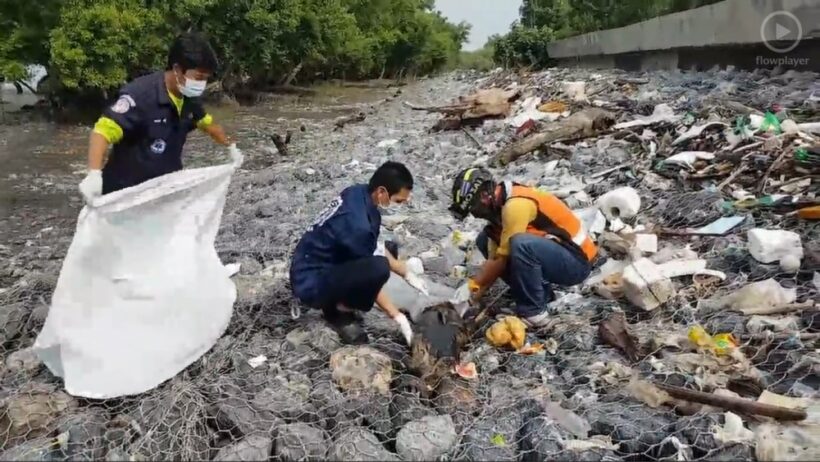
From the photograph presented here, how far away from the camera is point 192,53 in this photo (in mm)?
3141

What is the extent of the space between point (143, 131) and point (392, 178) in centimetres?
126

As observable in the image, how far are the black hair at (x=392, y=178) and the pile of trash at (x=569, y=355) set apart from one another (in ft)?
2.53

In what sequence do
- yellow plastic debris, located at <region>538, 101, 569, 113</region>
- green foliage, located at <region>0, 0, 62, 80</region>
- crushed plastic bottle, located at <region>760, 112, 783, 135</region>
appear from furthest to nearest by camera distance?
green foliage, located at <region>0, 0, 62, 80</region>
yellow plastic debris, located at <region>538, 101, 569, 113</region>
crushed plastic bottle, located at <region>760, 112, 783, 135</region>

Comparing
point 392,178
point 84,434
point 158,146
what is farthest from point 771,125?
point 84,434

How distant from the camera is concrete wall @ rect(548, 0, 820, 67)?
8.41 metres

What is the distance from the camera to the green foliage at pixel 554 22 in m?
20.2

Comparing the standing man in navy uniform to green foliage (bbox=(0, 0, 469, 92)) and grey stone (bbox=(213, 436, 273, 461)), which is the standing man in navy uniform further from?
green foliage (bbox=(0, 0, 469, 92))

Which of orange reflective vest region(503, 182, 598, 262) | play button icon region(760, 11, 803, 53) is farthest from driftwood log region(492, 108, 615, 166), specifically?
orange reflective vest region(503, 182, 598, 262)

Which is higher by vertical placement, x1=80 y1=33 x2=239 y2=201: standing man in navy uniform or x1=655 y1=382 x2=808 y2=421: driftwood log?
x1=80 y1=33 x2=239 y2=201: standing man in navy uniform

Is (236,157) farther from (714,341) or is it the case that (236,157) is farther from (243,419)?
(714,341)

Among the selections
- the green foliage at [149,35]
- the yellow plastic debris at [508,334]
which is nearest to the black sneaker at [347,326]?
the yellow plastic debris at [508,334]

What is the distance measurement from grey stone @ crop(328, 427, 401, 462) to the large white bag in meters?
0.86

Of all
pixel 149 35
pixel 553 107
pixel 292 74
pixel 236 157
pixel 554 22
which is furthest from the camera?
pixel 554 22

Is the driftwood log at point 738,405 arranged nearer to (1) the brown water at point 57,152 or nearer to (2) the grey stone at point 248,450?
(2) the grey stone at point 248,450
